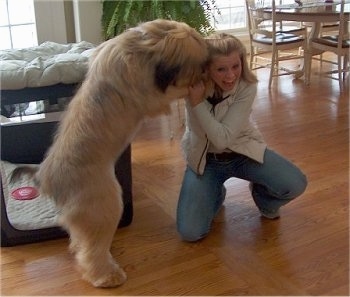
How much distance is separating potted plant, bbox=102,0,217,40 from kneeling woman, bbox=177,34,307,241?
5.76 ft

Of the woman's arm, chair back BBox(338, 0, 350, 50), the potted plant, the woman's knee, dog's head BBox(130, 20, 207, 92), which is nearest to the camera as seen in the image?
dog's head BBox(130, 20, 207, 92)

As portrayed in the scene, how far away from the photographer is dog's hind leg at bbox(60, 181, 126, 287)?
1.80 meters

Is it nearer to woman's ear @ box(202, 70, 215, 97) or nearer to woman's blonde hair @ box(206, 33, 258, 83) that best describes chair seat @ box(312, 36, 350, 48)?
woman's blonde hair @ box(206, 33, 258, 83)

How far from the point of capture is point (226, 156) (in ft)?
7.63

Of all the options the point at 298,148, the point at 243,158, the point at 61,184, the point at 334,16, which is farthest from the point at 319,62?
the point at 61,184

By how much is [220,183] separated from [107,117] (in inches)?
33.1

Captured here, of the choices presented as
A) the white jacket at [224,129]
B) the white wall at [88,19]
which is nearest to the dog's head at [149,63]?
the white jacket at [224,129]

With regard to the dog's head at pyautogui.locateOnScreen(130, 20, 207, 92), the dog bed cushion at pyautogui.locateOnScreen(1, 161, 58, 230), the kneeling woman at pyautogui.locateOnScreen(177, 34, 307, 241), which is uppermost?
the dog's head at pyautogui.locateOnScreen(130, 20, 207, 92)

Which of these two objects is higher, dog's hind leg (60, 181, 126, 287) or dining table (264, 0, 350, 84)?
dining table (264, 0, 350, 84)

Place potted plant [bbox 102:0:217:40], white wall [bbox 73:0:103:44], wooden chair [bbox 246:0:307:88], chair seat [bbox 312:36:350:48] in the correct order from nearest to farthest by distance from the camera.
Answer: potted plant [bbox 102:0:217:40]
white wall [bbox 73:0:103:44]
chair seat [bbox 312:36:350:48]
wooden chair [bbox 246:0:307:88]

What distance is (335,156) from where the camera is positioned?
3096mm

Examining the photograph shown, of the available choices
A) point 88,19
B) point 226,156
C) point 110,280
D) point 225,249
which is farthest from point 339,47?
point 110,280

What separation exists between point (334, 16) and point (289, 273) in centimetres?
342

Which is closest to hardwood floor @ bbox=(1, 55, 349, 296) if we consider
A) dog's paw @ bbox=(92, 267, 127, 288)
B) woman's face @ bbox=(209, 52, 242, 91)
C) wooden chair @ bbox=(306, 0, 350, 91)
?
dog's paw @ bbox=(92, 267, 127, 288)
